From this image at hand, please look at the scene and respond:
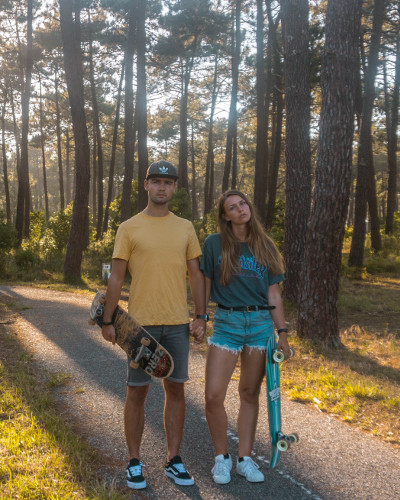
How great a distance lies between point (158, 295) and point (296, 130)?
8.31m

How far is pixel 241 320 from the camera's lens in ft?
12.3

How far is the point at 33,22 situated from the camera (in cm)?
2684

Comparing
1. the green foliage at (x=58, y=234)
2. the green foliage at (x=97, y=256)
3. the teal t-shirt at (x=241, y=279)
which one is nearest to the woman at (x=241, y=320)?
the teal t-shirt at (x=241, y=279)

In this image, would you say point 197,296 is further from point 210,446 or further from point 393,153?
point 393,153

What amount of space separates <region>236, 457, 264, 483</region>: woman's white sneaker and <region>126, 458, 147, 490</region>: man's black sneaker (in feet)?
2.37

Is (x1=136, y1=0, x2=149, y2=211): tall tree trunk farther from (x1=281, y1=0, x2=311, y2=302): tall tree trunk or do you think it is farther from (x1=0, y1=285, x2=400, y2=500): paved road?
(x1=0, y1=285, x2=400, y2=500): paved road

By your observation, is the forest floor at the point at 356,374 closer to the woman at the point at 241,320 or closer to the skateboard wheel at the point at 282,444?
the skateboard wheel at the point at 282,444

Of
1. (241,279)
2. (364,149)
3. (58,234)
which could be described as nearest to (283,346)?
(241,279)

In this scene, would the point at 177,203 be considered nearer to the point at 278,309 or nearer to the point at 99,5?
the point at 99,5

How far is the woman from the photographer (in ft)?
12.2

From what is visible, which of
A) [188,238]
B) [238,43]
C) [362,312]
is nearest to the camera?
[188,238]

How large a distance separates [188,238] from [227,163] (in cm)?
2447

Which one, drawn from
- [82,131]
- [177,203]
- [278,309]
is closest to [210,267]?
[278,309]

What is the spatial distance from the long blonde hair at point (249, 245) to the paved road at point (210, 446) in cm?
154
